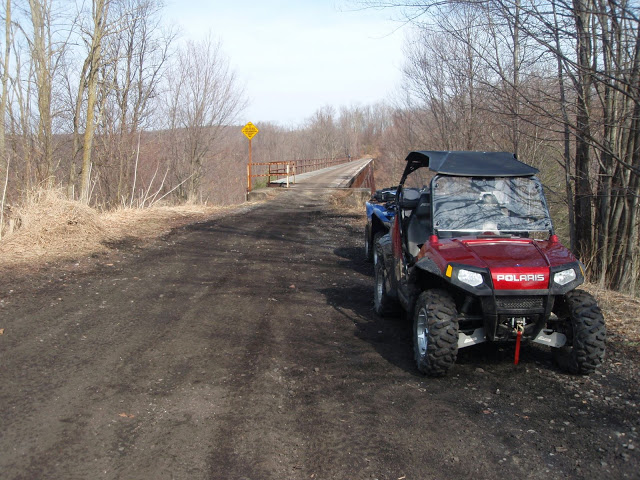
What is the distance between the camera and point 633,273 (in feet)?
32.4

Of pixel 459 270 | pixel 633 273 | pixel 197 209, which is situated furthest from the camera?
pixel 197 209

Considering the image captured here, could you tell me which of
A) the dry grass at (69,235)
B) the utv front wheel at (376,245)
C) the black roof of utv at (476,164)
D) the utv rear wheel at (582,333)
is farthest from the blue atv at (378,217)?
the utv rear wheel at (582,333)

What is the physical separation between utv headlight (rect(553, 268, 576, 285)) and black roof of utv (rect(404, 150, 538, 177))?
1.30m

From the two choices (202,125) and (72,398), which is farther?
(202,125)

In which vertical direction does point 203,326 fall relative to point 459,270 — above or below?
below

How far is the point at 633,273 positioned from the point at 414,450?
795 centimetres

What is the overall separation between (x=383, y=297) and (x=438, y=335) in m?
2.15

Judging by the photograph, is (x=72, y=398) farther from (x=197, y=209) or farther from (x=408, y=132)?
(x=408, y=132)

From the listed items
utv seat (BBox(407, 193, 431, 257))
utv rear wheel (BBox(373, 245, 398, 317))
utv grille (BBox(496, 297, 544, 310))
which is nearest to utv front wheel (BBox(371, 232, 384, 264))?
utv rear wheel (BBox(373, 245, 398, 317))

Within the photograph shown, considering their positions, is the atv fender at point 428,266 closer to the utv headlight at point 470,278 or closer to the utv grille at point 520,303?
the utv headlight at point 470,278

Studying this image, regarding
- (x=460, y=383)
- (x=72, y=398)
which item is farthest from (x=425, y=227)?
(x=72, y=398)

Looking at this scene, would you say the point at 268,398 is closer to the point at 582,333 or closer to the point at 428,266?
the point at 428,266

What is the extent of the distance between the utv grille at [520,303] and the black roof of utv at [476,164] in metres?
1.59

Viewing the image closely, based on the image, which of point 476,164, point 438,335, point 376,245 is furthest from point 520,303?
point 376,245
